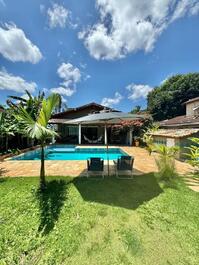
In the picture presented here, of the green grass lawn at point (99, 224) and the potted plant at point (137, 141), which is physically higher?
the potted plant at point (137, 141)

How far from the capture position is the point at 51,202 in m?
5.72

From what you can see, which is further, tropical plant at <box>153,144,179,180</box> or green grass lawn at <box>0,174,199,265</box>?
tropical plant at <box>153,144,179,180</box>

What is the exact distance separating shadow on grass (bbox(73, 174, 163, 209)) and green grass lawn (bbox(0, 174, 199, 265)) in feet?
0.11

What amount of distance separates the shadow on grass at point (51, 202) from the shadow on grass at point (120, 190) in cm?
71

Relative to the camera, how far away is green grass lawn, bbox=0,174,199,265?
11.7 feet

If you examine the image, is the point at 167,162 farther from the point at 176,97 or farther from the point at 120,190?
the point at 176,97

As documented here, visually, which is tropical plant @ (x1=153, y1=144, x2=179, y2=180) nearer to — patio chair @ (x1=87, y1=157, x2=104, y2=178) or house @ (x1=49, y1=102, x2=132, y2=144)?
patio chair @ (x1=87, y1=157, x2=104, y2=178)

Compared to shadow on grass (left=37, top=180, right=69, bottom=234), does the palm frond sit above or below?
above

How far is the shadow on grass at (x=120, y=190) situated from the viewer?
18.8ft

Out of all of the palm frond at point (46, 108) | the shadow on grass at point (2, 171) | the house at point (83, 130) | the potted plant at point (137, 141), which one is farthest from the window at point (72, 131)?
the palm frond at point (46, 108)

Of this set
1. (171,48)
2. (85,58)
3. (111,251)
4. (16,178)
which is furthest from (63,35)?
(111,251)

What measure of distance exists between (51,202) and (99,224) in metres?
2.07

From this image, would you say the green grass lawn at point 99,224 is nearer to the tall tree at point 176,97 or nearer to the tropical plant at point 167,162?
the tropical plant at point 167,162

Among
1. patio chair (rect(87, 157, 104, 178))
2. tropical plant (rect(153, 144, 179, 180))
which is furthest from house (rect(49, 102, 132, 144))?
tropical plant (rect(153, 144, 179, 180))
